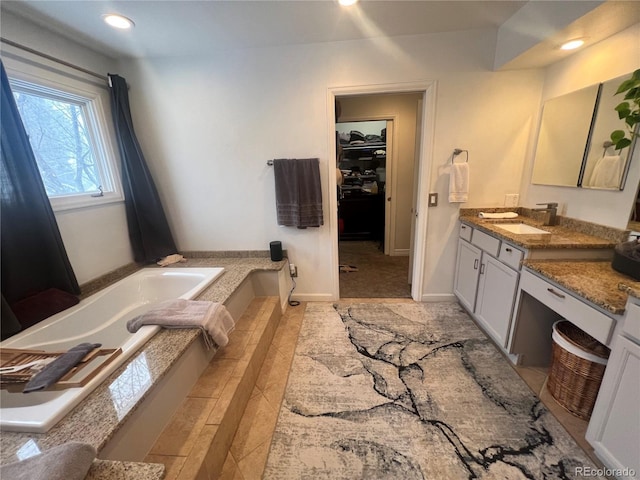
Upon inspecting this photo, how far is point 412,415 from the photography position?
4.84 feet

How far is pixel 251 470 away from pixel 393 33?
9.90 ft

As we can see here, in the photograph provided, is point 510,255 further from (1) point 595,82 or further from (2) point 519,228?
(1) point 595,82

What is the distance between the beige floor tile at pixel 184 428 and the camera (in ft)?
3.62

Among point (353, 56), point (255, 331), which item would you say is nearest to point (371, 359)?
point (255, 331)

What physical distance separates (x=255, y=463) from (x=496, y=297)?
6.12 ft

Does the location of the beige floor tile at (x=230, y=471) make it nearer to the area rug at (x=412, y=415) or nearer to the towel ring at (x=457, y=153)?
the area rug at (x=412, y=415)

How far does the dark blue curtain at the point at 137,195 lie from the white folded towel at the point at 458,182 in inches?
107

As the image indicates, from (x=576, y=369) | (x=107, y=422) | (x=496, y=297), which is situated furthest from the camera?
(x=496, y=297)

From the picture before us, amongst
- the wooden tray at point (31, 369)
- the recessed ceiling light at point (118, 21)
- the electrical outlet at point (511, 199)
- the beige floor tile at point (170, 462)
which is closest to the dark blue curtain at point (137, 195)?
the recessed ceiling light at point (118, 21)

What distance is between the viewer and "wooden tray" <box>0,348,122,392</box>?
111 cm

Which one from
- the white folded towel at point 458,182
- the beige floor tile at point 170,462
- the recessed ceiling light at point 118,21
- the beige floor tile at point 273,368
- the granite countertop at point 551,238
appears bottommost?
the beige floor tile at point 273,368

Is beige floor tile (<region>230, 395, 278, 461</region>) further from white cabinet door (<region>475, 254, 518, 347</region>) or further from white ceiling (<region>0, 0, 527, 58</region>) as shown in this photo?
white ceiling (<region>0, 0, 527, 58</region>)

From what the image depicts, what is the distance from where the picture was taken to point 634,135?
1488mm

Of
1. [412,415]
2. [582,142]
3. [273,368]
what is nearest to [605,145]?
[582,142]
